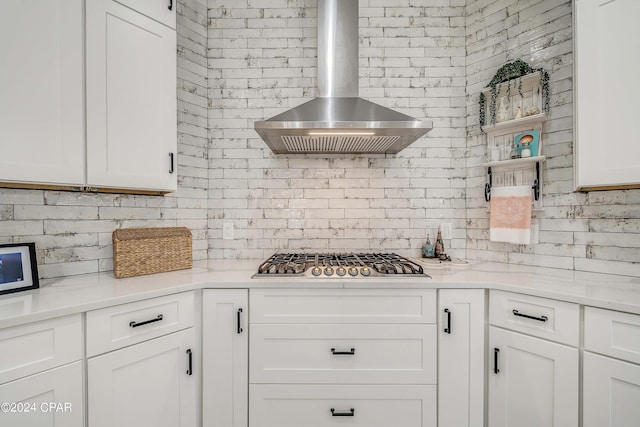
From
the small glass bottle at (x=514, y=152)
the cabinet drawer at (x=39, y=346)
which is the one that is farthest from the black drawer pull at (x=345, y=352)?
the small glass bottle at (x=514, y=152)

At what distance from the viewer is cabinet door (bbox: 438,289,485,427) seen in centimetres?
142

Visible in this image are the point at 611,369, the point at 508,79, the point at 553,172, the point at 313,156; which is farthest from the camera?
the point at 313,156

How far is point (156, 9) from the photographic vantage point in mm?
1552

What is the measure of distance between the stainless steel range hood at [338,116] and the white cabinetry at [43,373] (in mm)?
1258

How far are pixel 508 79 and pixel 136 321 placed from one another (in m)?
2.61

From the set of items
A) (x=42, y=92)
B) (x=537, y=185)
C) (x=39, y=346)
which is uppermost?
(x=42, y=92)

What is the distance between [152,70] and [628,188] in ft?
8.73

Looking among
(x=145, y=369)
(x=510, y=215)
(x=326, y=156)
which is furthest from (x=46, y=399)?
(x=510, y=215)

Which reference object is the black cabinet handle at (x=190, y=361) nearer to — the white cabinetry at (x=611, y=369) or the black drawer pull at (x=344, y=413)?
the black drawer pull at (x=344, y=413)

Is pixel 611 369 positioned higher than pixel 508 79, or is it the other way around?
pixel 508 79

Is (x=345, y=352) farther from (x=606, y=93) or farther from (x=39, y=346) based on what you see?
(x=606, y=93)

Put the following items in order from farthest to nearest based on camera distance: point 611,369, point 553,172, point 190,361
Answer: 1. point 553,172
2. point 190,361
3. point 611,369

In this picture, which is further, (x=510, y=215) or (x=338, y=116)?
(x=510, y=215)

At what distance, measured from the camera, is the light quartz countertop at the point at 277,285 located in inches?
41.4
